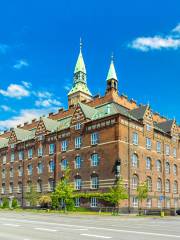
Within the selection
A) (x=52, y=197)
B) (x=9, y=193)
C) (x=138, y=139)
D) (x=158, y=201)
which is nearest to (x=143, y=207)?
(x=158, y=201)

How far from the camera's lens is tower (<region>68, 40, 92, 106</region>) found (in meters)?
108

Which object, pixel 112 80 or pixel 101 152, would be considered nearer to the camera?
pixel 101 152

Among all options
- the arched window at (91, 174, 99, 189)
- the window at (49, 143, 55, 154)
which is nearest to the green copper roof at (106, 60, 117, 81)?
the window at (49, 143, 55, 154)

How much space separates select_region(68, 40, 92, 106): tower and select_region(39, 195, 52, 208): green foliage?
43375 millimetres

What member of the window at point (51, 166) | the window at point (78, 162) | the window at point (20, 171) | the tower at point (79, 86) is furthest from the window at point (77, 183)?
the tower at point (79, 86)

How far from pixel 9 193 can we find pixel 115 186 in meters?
33.8

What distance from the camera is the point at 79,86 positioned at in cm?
10925

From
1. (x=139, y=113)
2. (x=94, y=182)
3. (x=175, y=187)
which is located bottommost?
(x=175, y=187)

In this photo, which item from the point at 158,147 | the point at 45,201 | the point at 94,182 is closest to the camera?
the point at 94,182

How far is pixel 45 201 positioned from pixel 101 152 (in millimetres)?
15490

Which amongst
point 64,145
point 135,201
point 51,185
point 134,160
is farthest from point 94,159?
point 51,185

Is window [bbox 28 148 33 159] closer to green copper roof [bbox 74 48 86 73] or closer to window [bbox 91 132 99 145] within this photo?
window [bbox 91 132 99 145]

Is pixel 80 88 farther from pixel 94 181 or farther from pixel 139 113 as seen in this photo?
pixel 94 181

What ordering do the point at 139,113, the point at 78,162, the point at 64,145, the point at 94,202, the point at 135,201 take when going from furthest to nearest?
the point at 64,145, the point at 139,113, the point at 78,162, the point at 135,201, the point at 94,202
